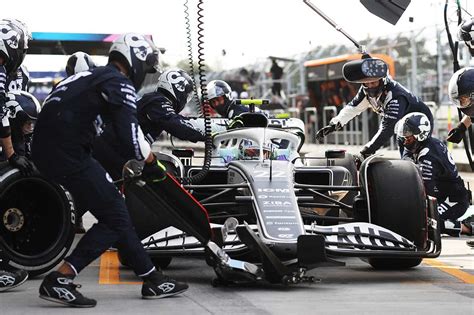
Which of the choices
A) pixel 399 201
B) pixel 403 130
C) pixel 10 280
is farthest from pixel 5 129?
pixel 403 130

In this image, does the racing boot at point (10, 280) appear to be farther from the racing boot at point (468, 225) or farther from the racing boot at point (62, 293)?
the racing boot at point (468, 225)

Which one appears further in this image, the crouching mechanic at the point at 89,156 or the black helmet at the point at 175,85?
the black helmet at the point at 175,85

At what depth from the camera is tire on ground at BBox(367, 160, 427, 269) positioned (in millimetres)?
8594

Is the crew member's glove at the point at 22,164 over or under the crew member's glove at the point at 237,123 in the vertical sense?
under

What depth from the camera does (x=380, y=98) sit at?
12.6m

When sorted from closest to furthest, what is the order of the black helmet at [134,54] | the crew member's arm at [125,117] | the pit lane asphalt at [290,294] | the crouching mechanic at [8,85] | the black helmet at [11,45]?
the pit lane asphalt at [290,294], the crew member's arm at [125,117], the black helmet at [134,54], the crouching mechanic at [8,85], the black helmet at [11,45]

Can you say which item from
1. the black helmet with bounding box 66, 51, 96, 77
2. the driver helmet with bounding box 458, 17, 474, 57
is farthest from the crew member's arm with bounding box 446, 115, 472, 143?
the black helmet with bounding box 66, 51, 96, 77

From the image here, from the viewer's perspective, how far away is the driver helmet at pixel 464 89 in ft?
37.0

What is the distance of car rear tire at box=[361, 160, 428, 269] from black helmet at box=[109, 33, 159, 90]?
2073 mm

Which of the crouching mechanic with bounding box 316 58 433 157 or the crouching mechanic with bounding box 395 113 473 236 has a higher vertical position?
the crouching mechanic with bounding box 316 58 433 157

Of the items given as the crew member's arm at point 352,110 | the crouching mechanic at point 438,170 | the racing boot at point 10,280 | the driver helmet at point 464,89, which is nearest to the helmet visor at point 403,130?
the crouching mechanic at point 438,170

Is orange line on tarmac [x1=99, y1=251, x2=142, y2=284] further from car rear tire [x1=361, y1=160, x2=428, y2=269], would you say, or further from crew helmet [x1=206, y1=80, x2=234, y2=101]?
crew helmet [x1=206, y1=80, x2=234, y2=101]

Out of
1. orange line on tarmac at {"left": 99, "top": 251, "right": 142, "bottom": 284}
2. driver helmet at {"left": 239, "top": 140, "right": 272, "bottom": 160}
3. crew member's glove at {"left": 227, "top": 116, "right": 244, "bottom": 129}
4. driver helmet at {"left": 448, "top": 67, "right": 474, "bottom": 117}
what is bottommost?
orange line on tarmac at {"left": 99, "top": 251, "right": 142, "bottom": 284}

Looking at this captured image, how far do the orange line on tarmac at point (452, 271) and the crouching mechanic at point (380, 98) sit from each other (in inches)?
101
